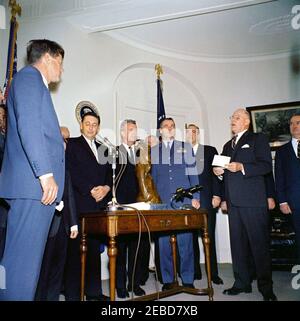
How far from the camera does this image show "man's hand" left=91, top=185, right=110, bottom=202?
108 inches

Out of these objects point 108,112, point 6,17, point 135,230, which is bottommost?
point 135,230

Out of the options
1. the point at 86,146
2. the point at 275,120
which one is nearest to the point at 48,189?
the point at 86,146

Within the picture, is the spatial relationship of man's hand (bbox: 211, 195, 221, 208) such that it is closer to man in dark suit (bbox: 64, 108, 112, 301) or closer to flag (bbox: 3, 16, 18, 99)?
man in dark suit (bbox: 64, 108, 112, 301)

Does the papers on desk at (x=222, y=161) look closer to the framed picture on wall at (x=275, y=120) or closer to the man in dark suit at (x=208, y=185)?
the man in dark suit at (x=208, y=185)

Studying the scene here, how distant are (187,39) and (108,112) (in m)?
1.82

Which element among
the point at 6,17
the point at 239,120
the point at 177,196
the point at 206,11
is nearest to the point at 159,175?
the point at 177,196

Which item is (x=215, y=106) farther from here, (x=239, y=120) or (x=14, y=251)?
(x=14, y=251)

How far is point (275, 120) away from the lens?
17.0 ft

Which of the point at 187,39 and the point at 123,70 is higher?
the point at 187,39

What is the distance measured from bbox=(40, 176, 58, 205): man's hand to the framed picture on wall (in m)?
4.24

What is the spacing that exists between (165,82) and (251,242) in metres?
3.52

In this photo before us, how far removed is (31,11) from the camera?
434 centimetres

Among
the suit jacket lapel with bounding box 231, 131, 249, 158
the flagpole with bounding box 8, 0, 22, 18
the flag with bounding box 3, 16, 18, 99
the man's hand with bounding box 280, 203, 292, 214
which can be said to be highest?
the flagpole with bounding box 8, 0, 22, 18

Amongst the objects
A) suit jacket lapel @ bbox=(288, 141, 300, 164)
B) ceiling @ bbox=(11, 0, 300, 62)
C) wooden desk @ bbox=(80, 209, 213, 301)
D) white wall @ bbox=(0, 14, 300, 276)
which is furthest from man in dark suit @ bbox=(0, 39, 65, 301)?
ceiling @ bbox=(11, 0, 300, 62)
